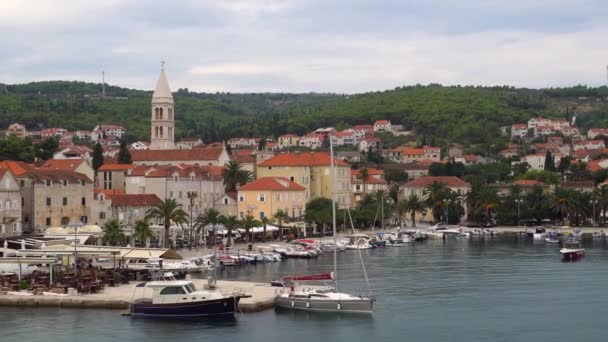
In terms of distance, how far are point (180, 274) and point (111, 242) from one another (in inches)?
346

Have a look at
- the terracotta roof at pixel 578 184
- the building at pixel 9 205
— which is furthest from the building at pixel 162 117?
the building at pixel 9 205

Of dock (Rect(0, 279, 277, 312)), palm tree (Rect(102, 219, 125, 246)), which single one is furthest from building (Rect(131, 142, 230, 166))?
dock (Rect(0, 279, 277, 312))

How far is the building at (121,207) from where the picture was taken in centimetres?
7931

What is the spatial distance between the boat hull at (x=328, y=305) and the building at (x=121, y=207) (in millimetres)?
31733

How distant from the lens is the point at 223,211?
309 feet

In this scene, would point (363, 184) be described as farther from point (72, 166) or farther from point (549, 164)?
point (549, 164)

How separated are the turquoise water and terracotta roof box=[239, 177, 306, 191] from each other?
2399 centimetres

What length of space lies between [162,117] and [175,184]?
119 ft

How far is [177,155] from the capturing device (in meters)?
108

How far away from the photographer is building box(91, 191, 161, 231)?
3123 inches

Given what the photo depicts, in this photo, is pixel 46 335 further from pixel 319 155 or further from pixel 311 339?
pixel 319 155

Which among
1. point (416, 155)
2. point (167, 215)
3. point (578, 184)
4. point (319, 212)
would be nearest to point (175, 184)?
point (319, 212)

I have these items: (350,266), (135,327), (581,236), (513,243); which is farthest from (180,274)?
(581,236)

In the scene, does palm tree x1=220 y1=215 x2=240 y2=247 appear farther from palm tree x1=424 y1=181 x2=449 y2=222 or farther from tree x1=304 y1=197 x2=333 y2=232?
palm tree x1=424 y1=181 x2=449 y2=222
